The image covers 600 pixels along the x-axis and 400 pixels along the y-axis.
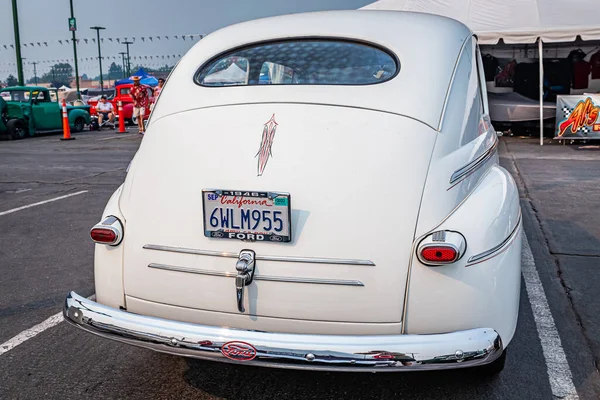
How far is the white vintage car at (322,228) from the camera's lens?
2.42 m

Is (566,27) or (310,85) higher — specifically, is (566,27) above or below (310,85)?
above

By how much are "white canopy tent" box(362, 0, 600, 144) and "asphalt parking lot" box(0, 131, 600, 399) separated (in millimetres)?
6252

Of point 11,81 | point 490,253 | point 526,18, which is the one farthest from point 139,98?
point 11,81

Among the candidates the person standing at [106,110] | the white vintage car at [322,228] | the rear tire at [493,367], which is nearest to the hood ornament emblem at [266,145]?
the white vintage car at [322,228]

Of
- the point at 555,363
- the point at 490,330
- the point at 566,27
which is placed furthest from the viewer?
the point at 566,27

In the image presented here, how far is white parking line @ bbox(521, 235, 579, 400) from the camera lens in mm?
2934

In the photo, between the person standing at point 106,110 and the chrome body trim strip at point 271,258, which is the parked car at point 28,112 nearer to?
the person standing at point 106,110

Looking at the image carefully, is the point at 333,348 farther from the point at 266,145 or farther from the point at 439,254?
the point at 266,145

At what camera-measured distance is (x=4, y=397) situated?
2.90 meters

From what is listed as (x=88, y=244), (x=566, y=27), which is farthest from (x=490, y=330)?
(x=566, y=27)

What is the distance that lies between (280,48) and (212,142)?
776 millimetres

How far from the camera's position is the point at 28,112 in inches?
730

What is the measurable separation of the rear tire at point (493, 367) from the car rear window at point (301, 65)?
150 cm

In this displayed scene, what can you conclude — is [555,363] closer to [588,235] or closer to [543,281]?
[543,281]
